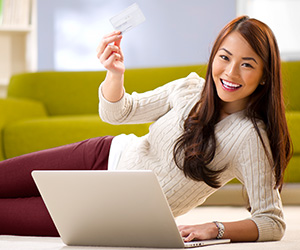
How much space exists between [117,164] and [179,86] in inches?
11.5

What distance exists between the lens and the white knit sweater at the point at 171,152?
131 cm

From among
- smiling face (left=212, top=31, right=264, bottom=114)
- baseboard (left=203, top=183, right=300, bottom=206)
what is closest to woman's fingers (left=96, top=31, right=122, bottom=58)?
smiling face (left=212, top=31, right=264, bottom=114)

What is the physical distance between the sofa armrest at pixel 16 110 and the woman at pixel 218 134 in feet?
4.20

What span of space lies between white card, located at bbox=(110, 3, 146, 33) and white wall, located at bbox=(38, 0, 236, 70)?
302 centimetres

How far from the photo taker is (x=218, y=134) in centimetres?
141

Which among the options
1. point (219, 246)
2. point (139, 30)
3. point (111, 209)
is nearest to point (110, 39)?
point (111, 209)

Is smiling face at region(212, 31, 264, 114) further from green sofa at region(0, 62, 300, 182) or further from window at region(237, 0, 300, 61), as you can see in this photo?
window at region(237, 0, 300, 61)

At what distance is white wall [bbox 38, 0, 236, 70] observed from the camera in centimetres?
444

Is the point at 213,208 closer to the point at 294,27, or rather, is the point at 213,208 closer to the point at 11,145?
the point at 11,145

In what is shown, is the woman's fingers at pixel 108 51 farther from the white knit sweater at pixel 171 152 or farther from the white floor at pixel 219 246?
the white floor at pixel 219 246

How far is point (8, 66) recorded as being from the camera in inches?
175

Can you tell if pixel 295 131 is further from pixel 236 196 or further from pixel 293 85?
pixel 293 85

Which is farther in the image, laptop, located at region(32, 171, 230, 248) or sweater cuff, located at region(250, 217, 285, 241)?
sweater cuff, located at region(250, 217, 285, 241)

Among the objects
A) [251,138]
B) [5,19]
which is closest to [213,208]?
[251,138]
